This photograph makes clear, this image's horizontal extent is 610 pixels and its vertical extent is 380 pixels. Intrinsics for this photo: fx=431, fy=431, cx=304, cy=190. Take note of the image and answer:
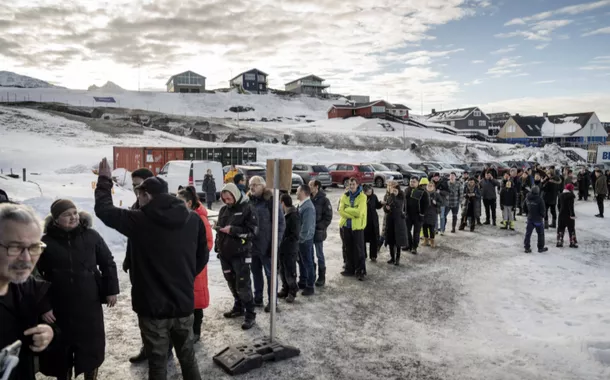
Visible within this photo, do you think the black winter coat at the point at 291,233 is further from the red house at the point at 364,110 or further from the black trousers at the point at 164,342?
the red house at the point at 364,110

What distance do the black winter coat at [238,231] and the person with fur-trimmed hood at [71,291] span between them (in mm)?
2190

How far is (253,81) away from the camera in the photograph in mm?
104688

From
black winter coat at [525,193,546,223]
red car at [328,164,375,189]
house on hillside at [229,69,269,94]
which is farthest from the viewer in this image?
house on hillside at [229,69,269,94]

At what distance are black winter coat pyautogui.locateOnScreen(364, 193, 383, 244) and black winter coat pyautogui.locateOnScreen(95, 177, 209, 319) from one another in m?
6.14

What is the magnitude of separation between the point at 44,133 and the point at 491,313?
46.8 meters

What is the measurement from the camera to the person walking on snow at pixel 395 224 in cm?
954

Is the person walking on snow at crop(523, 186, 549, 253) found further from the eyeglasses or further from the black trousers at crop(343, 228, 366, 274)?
the eyeglasses

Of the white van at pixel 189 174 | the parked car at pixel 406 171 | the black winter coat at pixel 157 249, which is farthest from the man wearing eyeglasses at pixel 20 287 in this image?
the parked car at pixel 406 171

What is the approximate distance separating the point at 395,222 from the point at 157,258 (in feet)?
22.5

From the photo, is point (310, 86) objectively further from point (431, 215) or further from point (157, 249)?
point (157, 249)

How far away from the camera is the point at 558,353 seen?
206 inches

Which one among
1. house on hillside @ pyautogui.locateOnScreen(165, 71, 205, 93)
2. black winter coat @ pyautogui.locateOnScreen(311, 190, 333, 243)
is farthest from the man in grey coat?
house on hillside @ pyautogui.locateOnScreen(165, 71, 205, 93)

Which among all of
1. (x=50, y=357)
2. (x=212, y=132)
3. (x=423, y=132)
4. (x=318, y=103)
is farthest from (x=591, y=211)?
(x=318, y=103)

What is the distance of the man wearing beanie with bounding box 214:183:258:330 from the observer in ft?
19.1
